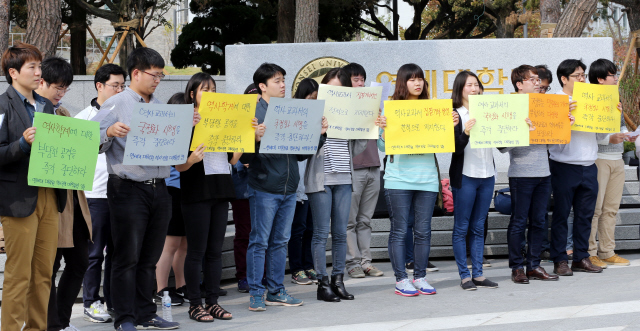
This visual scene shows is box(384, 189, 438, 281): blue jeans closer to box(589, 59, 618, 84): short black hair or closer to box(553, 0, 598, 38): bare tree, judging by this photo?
box(589, 59, 618, 84): short black hair

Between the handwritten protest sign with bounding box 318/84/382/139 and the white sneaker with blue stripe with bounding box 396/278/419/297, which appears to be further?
the white sneaker with blue stripe with bounding box 396/278/419/297

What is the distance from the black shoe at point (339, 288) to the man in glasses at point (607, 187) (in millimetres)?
2660

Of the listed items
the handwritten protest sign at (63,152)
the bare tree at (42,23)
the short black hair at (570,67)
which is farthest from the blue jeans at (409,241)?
the bare tree at (42,23)

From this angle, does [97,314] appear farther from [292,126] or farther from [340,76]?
[340,76]

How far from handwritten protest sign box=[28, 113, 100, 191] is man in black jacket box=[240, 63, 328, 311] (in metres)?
1.37

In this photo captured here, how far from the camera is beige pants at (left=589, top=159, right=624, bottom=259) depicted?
680 centimetres

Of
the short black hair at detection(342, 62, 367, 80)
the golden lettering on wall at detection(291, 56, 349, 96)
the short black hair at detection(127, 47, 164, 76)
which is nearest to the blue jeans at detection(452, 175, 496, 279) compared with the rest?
the short black hair at detection(342, 62, 367, 80)

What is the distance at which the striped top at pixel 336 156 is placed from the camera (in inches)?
220

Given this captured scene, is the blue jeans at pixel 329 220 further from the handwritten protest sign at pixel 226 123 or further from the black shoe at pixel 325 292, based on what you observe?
the handwritten protest sign at pixel 226 123

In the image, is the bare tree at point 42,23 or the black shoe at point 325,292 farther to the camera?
the bare tree at point 42,23

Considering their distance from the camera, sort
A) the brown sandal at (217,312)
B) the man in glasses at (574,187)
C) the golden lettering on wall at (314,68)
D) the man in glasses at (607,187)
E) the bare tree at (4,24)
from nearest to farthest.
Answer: the brown sandal at (217,312)
the man in glasses at (574,187)
the man in glasses at (607,187)
the golden lettering on wall at (314,68)
the bare tree at (4,24)

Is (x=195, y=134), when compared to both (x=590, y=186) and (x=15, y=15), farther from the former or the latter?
(x=15, y=15)

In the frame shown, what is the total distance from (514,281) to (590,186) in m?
1.18

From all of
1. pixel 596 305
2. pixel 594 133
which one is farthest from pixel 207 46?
pixel 596 305
